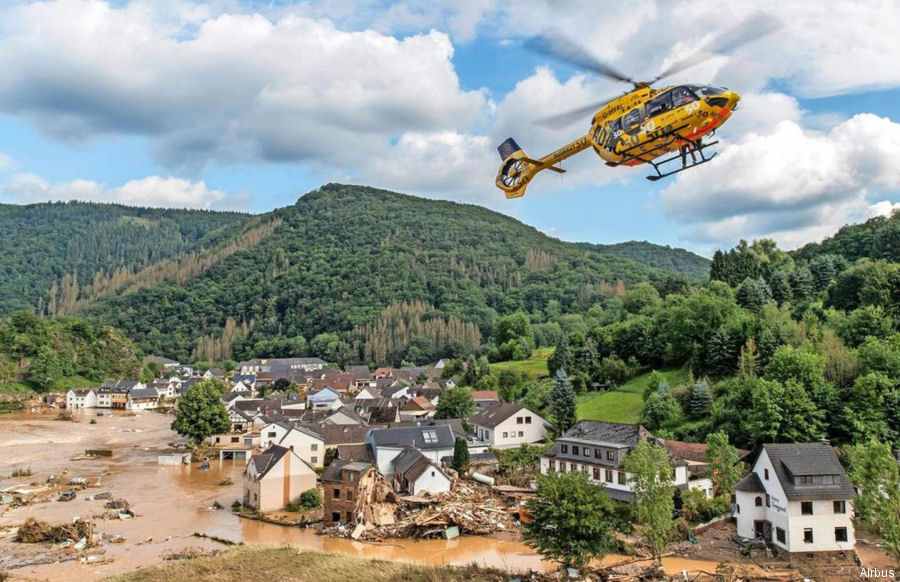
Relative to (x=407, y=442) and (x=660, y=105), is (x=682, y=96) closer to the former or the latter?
(x=660, y=105)

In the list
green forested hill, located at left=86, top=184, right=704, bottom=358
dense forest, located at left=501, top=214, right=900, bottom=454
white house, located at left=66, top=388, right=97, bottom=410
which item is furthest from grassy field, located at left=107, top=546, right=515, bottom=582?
green forested hill, located at left=86, top=184, right=704, bottom=358

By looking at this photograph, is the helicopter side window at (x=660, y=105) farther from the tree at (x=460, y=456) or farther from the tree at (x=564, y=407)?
the tree at (x=564, y=407)

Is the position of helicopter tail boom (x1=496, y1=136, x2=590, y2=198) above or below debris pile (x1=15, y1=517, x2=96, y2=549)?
above

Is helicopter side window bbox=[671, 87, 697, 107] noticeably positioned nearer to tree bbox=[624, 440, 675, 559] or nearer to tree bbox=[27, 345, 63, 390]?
tree bbox=[624, 440, 675, 559]

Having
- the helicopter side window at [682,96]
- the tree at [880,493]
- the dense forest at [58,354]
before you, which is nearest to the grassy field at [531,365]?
the tree at [880,493]

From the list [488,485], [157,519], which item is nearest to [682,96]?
[488,485]
